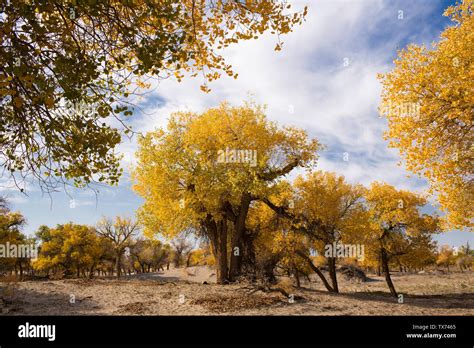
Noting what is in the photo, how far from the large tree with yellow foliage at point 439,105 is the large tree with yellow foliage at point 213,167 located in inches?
264

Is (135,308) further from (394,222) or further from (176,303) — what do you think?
(394,222)

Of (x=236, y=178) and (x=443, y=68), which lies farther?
(x=236, y=178)

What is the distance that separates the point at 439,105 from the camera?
45.2 ft

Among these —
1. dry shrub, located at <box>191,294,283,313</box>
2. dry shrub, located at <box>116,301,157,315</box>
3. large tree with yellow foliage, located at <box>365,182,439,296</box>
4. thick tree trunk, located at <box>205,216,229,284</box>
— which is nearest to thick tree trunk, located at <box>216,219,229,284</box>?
thick tree trunk, located at <box>205,216,229,284</box>

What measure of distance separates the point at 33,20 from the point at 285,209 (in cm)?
1840

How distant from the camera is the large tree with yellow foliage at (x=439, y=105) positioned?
1337cm

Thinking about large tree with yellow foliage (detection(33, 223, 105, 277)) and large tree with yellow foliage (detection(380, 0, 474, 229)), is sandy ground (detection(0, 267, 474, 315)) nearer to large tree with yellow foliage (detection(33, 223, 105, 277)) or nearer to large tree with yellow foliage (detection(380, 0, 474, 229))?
large tree with yellow foliage (detection(380, 0, 474, 229))

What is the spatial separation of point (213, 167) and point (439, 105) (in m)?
10.9

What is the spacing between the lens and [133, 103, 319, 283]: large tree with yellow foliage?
18.6 metres

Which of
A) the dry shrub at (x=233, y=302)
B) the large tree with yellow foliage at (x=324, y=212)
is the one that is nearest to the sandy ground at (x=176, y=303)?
the dry shrub at (x=233, y=302)

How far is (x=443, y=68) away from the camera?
13516 millimetres

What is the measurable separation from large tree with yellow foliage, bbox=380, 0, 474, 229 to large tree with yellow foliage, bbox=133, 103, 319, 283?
6.70 m
